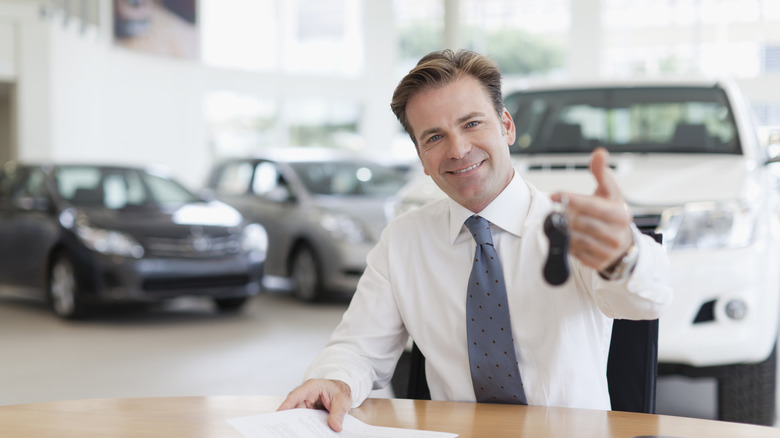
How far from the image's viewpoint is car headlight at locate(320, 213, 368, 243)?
24.3 ft

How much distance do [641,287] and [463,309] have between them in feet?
1.51

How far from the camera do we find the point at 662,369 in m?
3.58

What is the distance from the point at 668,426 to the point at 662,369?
2.20m

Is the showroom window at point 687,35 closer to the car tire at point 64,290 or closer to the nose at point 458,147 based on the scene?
the car tire at point 64,290

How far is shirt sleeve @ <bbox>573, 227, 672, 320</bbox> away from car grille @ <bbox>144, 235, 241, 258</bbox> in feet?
17.8

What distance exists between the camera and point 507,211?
73.8 inches

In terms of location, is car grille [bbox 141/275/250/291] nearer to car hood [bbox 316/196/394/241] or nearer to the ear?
car hood [bbox 316/196/394/241]

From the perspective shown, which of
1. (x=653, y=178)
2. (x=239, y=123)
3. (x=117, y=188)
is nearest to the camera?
(x=653, y=178)

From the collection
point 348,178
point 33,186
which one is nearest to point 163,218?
point 33,186

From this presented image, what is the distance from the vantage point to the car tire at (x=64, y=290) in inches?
267

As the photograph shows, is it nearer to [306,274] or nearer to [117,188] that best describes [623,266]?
[306,274]

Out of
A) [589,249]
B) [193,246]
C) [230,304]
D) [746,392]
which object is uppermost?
[589,249]

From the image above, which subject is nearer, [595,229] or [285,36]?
[595,229]

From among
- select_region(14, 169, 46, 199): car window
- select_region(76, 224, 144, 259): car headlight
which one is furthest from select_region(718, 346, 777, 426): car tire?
select_region(14, 169, 46, 199): car window
